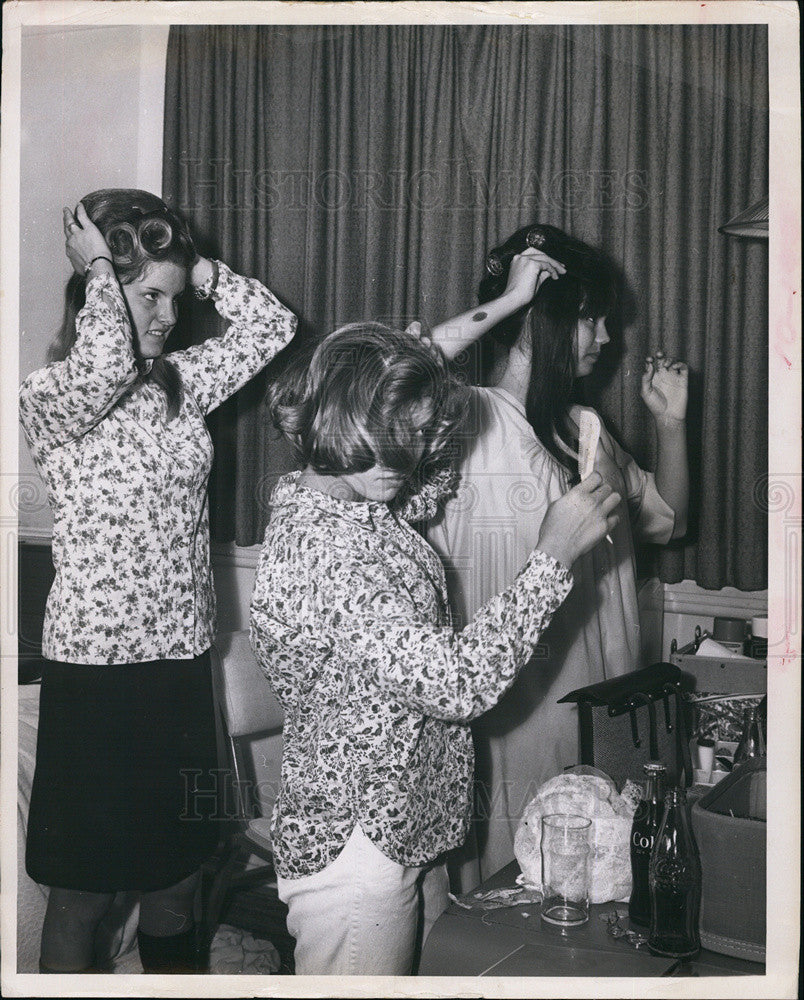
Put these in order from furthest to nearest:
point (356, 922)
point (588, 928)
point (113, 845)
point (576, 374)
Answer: point (576, 374), point (113, 845), point (356, 922), point (588, 928)

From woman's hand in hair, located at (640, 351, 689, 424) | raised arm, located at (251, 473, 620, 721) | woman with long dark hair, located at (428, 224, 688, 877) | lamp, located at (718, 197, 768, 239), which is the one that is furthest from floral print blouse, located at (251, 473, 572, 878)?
lamp, located at (718, 197, 768, 239)

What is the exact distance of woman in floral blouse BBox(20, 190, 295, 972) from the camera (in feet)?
4.56

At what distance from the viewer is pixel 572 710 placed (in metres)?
1.48

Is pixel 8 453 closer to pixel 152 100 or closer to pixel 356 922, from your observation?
pixel 152 100

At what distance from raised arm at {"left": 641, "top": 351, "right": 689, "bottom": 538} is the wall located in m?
0.82

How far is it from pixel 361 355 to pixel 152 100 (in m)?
0.54

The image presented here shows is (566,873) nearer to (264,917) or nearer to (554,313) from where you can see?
(264,917)

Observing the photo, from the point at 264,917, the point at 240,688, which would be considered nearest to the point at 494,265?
the point at 240,688

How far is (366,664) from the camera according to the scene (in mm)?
1262

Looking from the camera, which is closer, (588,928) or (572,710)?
(588,928)

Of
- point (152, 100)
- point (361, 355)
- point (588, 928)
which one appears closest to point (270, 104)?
point (152, 100)

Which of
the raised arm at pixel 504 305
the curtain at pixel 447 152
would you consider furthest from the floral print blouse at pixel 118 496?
the raised arm at pixel 504 305

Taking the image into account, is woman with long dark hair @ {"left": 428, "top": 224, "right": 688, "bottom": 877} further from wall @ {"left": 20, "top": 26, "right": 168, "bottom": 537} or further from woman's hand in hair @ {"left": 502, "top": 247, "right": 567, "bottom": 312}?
wall @ {"left": 20, "top": 26, "right": 168, "bottom": 537}

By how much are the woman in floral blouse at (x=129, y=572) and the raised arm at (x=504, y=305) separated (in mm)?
252
